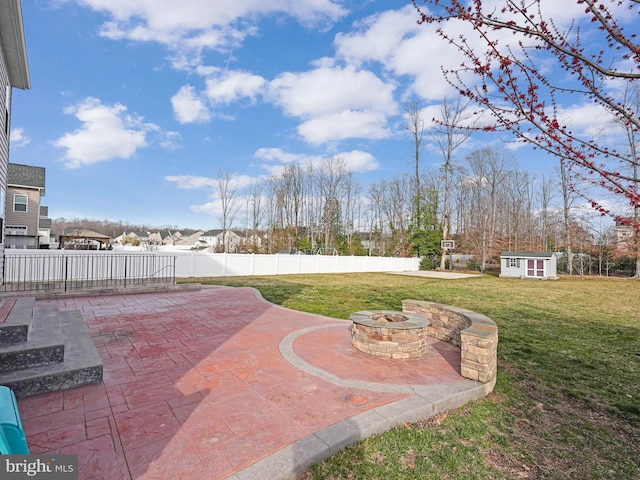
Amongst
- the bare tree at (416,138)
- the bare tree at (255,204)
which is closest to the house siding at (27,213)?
the bare tree at (255,204)

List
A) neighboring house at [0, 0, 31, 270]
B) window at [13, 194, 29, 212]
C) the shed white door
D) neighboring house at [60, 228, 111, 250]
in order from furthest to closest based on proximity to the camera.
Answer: window at [13, 194, 29, 212], the shed white door, neighboring house at [60, 228, 111, 250], neighboring house at [0, 0, 31, 270]

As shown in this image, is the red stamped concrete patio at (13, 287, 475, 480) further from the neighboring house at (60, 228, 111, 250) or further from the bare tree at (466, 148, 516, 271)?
the bare tree at (466, 148, 516, 271)

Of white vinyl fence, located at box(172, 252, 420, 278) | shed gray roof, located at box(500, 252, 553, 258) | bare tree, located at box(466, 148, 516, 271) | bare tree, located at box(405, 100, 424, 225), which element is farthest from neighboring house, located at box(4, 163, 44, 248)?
bare tree, located at box(466, 148, 516, 271)

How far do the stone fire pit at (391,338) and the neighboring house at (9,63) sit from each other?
28.4ft

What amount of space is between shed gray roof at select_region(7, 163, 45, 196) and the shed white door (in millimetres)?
35007

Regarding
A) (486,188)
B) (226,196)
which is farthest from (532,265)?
(226,196)

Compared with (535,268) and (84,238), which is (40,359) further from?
(535,268)

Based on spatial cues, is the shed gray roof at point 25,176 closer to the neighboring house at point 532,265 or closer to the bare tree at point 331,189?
the bare tree at point 331,189

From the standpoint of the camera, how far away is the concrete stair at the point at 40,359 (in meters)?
3.07

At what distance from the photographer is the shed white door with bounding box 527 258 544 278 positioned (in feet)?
69.1

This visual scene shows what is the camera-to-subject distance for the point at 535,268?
21188 mm

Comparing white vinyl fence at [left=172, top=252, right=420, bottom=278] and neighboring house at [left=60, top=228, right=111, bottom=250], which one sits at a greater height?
neighboring house at [left=60, top=228, right=111, bottom=250]

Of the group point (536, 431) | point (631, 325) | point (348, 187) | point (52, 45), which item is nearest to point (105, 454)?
point (536, 431)

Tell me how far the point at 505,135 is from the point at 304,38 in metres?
10.8
